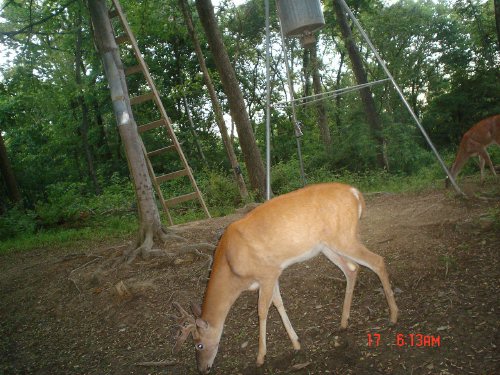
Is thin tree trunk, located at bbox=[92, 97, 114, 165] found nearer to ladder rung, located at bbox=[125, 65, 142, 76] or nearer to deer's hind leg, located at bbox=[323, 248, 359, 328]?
ladder rung, located at bbox=[125, 65, 142, 76]

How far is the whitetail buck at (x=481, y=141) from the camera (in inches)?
307

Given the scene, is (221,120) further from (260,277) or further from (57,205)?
(260,277)

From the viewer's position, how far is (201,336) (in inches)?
132

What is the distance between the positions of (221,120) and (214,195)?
2317 millimetres

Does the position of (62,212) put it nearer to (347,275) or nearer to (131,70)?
(131,70)

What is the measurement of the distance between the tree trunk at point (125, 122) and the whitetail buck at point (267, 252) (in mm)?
2697

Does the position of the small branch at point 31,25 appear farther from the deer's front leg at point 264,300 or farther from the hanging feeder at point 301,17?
the deer's front leg at point 264,300

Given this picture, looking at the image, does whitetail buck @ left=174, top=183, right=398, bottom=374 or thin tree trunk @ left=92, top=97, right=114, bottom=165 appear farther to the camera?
thin tree trunk @ left=92, top=97, right=114, bottom=165

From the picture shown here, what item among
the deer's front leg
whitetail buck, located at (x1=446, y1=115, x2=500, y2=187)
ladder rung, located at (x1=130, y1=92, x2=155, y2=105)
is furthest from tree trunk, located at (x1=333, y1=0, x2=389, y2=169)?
the deer's front leg

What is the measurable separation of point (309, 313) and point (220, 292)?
1127mm

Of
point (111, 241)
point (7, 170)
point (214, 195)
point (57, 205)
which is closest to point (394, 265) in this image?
point (111, 241)
